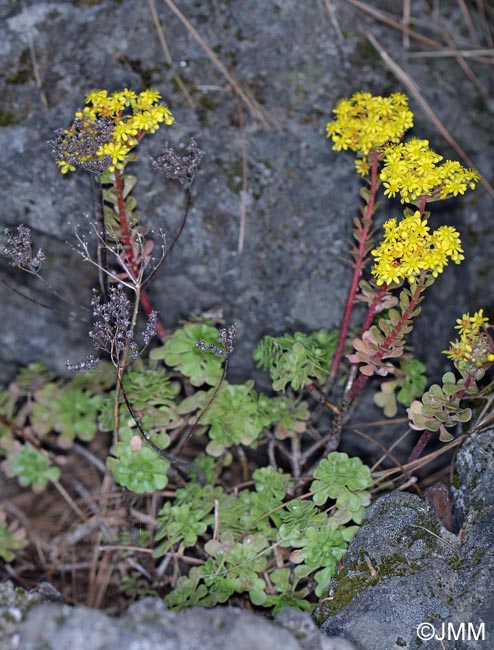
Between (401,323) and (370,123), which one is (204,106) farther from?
(401,323)

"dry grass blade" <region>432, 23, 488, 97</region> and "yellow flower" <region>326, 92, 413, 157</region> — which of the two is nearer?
"yellow flower" <region>326, 92, 413, 157</region>

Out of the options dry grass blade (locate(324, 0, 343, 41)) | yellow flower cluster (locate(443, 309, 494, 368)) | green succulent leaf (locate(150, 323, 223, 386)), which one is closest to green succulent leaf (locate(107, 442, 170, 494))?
green succulent leaf (locate(150, 323, 223, 386))

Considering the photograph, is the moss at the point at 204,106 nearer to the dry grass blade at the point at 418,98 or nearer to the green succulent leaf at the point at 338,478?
the dry grass blade at the point at 418,98

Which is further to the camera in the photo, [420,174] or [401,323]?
[401,323]

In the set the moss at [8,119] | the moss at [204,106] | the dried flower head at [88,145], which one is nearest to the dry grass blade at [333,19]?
the moss at [204,106]

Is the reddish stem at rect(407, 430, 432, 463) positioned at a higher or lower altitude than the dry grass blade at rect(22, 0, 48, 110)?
lower

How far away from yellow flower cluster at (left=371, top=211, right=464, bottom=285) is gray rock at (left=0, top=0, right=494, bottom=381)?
0.92 metres

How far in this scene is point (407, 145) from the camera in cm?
248

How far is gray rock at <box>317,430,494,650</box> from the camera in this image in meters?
2.30

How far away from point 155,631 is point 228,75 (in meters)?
2.59

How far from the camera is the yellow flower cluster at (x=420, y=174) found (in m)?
2.38

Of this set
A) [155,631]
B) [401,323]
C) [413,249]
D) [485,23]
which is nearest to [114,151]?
[413,249]

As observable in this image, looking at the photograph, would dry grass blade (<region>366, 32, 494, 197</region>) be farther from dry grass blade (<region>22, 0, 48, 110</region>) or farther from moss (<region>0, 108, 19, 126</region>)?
moss (<region>0, 108, 19, 126</region>)

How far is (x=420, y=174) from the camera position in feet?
7.91
